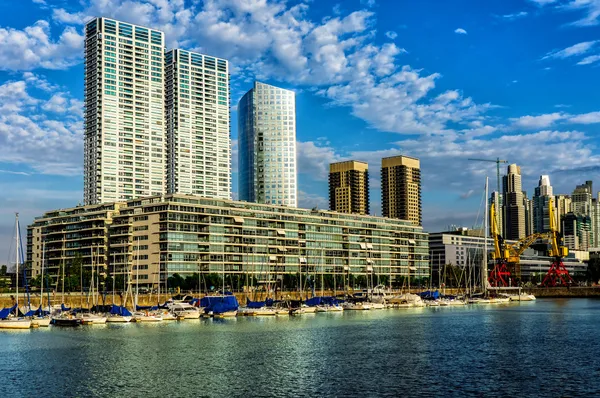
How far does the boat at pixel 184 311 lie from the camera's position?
13450 centimetres

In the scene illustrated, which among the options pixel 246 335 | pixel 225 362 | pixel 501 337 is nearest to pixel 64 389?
pixel 225 362

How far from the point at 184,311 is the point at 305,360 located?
65066 mm

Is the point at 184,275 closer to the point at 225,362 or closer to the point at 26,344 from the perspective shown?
the point at 26,344

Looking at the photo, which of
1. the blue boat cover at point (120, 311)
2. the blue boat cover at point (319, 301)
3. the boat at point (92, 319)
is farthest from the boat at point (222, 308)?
the boat at point (92, 319)

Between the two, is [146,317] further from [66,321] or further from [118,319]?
[66,321]

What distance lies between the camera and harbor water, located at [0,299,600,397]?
57906 mm

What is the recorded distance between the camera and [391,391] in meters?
55.9

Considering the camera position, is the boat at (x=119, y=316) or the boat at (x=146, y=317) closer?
the boat at (x=119, y=316)

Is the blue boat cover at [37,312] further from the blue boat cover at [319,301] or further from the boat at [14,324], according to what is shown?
the blue boat cover at [319,301]

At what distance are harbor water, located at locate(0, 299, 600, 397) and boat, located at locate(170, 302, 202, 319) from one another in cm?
1636

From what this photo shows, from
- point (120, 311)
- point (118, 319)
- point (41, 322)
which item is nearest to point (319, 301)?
point (120, 311)

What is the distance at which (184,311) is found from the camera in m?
135

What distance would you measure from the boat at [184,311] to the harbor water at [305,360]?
16.4m

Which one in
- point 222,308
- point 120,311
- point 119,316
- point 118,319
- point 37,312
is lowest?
point 118,319
